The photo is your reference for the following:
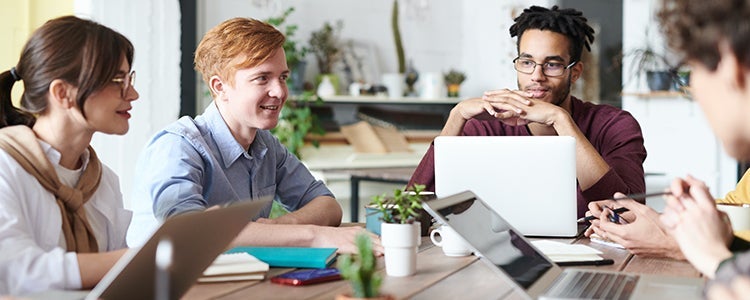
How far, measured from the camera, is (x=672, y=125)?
17.6 ft

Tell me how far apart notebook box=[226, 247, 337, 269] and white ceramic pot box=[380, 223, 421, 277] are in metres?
0.14

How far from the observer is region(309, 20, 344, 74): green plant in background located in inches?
201

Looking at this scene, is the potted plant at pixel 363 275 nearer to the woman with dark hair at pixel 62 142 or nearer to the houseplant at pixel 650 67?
the woman with dark hair at pixel 62 142

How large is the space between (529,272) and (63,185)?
0.89 m

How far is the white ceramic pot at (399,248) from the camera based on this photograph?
1.74 metres

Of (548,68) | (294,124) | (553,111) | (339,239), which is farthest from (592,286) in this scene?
(294,124)

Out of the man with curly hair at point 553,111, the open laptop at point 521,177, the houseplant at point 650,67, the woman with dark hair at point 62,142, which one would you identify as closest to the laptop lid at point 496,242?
the open laptop at point 521,177

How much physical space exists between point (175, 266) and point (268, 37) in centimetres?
109

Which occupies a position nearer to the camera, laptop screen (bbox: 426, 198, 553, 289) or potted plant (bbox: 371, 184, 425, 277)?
laptop screen (bbox: 426, 198, 553, 289)

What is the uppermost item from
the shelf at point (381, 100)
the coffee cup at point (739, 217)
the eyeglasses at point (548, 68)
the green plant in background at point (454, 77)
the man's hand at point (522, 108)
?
the eyeglasses at point (548, 68)

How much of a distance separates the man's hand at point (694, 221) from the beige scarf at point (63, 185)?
110 centimetres

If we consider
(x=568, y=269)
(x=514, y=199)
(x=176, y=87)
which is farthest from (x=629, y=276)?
(x=176, y=87)

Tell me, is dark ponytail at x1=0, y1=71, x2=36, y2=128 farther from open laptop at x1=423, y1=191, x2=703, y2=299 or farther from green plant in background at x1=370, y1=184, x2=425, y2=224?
open laptop at x1=423, y1=191, x2=703, y2=299

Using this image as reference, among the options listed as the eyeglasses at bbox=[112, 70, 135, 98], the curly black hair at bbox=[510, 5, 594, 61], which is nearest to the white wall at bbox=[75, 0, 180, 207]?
the curly black hair at bbox=[510, 5, 594, 61]
